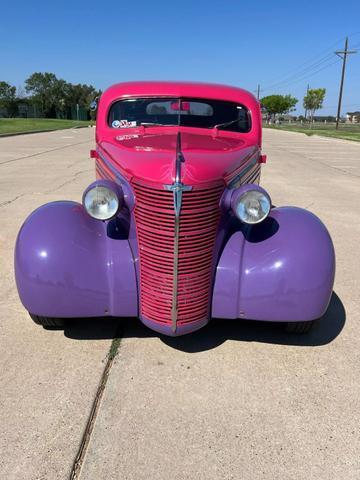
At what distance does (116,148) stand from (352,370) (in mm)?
2275

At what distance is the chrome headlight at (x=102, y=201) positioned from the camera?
8.88 feet

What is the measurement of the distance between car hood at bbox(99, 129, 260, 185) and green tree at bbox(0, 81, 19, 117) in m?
68.3

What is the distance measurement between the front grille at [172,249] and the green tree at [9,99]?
228 ft

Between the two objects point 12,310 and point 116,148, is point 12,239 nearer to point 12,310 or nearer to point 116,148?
point 12,310

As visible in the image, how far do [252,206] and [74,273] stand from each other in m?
1.17

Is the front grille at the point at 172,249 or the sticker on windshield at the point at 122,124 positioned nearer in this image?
the front grille at the point at 172,249

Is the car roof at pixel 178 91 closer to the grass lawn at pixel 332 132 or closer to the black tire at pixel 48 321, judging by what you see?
the black tire at pixel 48 321

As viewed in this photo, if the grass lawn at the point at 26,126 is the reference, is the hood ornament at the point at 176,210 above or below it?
above

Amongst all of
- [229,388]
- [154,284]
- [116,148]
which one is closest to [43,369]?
[154,284]

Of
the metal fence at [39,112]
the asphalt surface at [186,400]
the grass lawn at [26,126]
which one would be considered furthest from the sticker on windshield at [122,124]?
the metal fence at [39,112]

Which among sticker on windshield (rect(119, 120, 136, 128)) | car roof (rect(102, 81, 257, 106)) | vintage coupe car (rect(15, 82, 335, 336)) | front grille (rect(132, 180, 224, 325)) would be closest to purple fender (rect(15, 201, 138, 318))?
vintage coupe car (rect(15, 82, 335, 336))

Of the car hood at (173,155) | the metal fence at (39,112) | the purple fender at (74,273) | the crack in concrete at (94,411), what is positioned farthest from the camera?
the metal fence at (39,112)

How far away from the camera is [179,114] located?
4062 mm

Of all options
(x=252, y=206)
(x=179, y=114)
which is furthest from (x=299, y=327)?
(x=179, y=114)
